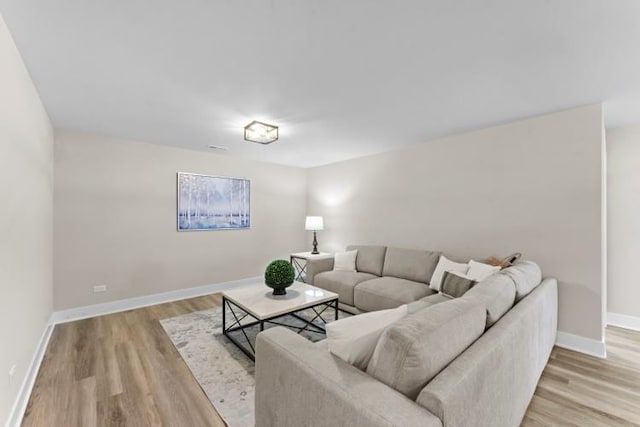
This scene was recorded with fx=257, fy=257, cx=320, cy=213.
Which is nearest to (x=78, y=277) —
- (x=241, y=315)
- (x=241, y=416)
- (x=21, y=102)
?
(x=241, y=315)

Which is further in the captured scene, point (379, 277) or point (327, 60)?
point (379, 277)

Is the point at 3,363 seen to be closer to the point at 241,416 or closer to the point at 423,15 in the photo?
the point at 241,416

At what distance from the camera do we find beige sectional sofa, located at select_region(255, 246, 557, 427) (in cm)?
84

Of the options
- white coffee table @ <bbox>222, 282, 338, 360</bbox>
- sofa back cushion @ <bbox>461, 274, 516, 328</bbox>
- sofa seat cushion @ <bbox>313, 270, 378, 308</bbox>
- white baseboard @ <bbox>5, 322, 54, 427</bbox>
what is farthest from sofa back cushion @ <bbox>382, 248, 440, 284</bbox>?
white baseboard @ <bbox>5, 322, 54, 427</bbox>

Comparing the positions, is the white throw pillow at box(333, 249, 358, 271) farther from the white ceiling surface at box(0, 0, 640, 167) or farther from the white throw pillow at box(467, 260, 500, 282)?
the white ceiling surface at box(0, 0, 640, 167)

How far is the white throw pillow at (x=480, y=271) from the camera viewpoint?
251cm

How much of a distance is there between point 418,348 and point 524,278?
5.34 feet

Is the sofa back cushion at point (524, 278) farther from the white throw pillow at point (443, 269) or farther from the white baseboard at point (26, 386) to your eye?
the white baseboard at point (26, 386)

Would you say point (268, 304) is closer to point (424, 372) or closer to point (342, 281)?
point (342, 281)

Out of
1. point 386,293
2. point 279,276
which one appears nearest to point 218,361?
point 279,276

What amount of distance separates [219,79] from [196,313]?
2.86 meters

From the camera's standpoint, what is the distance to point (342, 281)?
3.40m

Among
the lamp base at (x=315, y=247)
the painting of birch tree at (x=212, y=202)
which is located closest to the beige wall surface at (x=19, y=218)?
the painting of birch tree at (x=212, y=202)

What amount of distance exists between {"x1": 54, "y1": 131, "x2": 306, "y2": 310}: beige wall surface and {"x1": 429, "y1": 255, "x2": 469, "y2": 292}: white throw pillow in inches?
124
